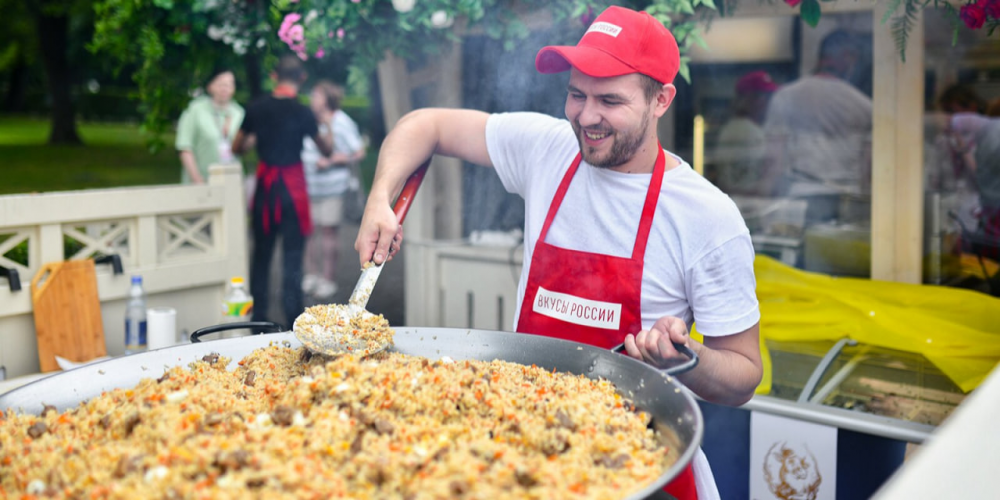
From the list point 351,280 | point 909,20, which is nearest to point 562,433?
point 909,20

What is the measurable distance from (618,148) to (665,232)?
232 millimetres

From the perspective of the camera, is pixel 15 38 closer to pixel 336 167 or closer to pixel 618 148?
pixel 336 167

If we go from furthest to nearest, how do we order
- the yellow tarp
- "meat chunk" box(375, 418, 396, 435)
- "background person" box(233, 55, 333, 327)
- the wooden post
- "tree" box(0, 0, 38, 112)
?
"tree" box(0, 0, 38, 112), "background person" box(233, 55, 333, 327), the wooden post, the yellow tarp, "meat chunk" box(375, 418, 396, 435)

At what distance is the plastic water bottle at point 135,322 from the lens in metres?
3.26

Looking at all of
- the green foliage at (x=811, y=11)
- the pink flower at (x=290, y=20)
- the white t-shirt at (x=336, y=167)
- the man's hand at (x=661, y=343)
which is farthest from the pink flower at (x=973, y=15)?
the white t-shirt at (x=336, y=167)

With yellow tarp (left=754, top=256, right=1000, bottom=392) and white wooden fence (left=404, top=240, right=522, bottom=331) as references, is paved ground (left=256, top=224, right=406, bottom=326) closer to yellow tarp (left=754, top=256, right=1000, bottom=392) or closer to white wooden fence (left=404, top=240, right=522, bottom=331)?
white wooden fence (left=404, top=240, right=522, bottom=331)

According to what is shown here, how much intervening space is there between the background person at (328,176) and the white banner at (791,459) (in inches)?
185

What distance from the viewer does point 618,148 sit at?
6.40ft

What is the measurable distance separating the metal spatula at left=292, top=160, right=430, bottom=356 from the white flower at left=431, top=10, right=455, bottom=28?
7.32 feet

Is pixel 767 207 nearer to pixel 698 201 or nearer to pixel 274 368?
pixel 698 201

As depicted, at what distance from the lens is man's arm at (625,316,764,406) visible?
1.65 m

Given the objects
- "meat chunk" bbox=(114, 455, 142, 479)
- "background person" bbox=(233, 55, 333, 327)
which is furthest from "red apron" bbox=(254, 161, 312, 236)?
"meat chunk" bbox=(114, 455, 142, 479)

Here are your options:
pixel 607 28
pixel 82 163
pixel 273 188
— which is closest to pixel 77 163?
pixel 82 163

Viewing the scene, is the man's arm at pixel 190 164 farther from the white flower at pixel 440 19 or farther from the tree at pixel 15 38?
the tree at pixel 15 38
